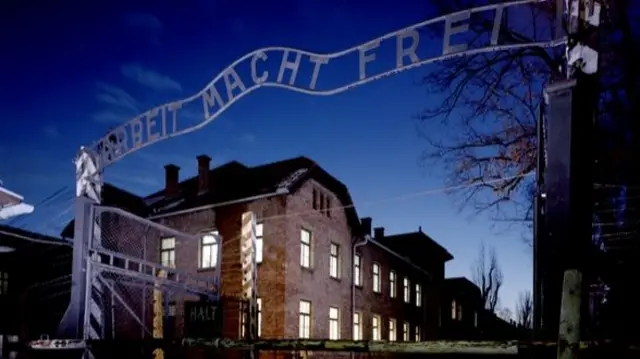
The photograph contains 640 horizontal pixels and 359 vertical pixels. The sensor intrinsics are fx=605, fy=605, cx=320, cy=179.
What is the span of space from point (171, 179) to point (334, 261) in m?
8.26

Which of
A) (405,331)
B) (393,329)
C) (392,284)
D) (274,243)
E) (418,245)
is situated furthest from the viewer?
(418,245)

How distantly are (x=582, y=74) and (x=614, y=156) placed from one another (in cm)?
905

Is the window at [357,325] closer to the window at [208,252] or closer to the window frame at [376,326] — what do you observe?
the window frame at [376,326]

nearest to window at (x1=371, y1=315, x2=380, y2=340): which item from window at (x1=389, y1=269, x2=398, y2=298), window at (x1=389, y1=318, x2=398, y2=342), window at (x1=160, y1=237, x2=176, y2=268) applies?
window at (x1=389, y1=318, x2=398, y2=342)

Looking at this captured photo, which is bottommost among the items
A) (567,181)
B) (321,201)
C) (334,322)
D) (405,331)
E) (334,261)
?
(405,331)

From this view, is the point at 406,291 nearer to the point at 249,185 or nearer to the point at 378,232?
the point at 378,232

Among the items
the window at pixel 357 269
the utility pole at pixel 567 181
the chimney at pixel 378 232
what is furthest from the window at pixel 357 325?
the utility pole at pixel 567 181

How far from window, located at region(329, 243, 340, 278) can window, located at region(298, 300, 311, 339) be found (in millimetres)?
2678

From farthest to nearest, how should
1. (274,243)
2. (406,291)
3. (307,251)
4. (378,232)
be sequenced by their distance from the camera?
1. (378,232)
2. (406,291)
3. (307,251)
4. (274,243)

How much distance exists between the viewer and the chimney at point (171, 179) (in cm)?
2742

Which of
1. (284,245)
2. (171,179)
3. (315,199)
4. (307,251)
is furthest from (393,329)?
(171,179)

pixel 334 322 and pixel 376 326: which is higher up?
pixel 334 322

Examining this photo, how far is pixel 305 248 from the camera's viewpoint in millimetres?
24766

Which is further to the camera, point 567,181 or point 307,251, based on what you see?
point 307,251
